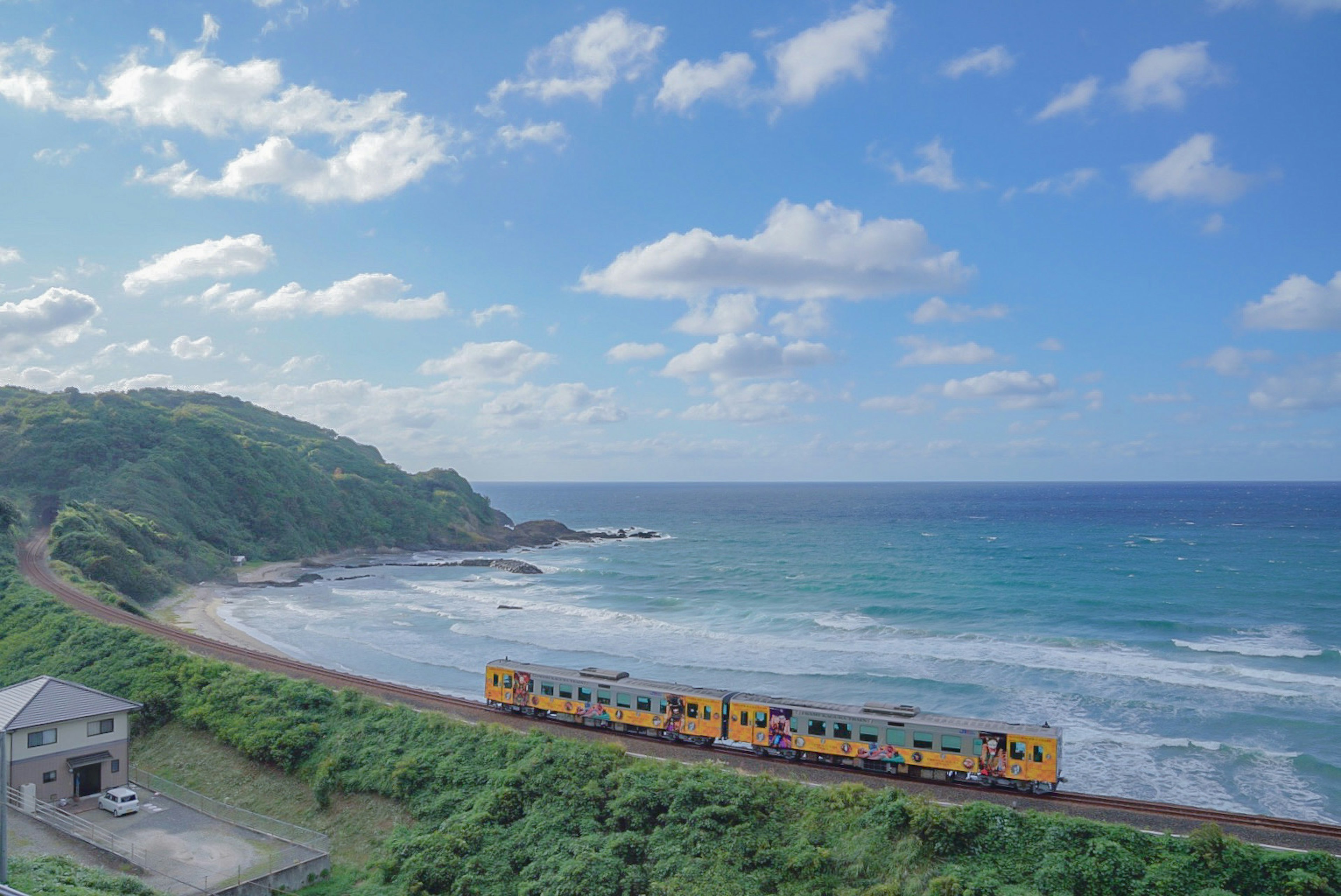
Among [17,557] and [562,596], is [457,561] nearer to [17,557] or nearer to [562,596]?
[562,596]

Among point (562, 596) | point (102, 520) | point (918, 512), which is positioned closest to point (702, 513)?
point (918, 512)

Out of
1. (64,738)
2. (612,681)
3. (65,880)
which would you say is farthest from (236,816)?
(612,681)

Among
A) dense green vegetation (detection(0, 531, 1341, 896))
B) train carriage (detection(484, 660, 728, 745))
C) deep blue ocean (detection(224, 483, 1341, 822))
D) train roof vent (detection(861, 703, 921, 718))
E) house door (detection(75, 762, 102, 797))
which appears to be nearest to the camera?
dense green vegetation (detection(0, 531, 1341, 896))

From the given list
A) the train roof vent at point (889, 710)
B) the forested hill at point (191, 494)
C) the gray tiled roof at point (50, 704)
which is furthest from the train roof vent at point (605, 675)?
the forested hill at point (191, 494)

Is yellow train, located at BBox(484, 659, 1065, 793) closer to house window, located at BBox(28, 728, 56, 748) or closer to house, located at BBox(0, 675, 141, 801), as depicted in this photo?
house, located at BBox(0, 675, 141, 801)

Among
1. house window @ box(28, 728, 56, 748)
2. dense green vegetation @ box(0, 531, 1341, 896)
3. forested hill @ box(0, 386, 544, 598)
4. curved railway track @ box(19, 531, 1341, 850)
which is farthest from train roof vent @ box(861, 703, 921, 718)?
forested hill @ box(0, 386, 544, 598)

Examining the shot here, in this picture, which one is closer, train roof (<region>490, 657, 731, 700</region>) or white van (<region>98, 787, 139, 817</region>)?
white van (<region>98, 787, 139, 817</region>)

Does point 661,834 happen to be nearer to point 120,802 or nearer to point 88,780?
point 120,802

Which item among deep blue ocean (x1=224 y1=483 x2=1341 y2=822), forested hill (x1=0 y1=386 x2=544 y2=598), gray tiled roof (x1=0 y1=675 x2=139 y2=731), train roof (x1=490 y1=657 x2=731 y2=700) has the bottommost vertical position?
deep blue ocean (x1=224 y1=483 x2=1341 y2=822)
